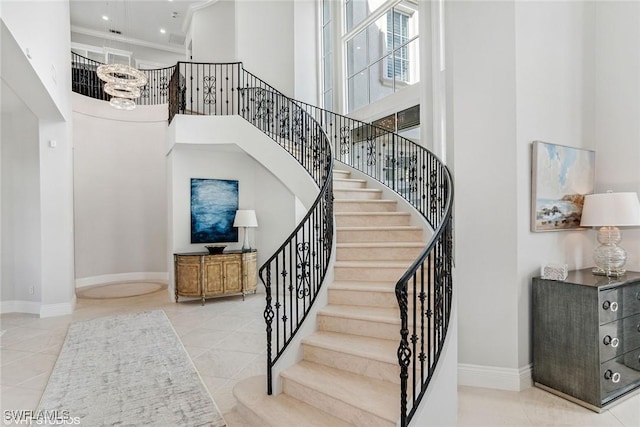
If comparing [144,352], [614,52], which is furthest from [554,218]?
[144,352]

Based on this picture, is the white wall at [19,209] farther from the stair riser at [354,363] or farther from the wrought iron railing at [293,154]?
the stair riser at [354,363]

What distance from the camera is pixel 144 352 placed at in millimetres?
4000

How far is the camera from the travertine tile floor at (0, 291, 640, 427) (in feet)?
9.02

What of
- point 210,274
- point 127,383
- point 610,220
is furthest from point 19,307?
point 610,220

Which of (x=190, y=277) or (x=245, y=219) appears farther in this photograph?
(x=245, y=219)

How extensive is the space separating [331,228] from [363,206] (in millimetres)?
1473

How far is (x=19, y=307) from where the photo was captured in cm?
591

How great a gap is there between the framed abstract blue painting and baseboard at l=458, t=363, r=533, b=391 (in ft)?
17.0

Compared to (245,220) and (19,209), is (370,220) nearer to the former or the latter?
(245,220)

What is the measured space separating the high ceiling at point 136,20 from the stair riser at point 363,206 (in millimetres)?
7074

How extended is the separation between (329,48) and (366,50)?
136 centimetres

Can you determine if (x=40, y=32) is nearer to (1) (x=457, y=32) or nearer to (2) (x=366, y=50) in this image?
(1) (x=457, y=32)

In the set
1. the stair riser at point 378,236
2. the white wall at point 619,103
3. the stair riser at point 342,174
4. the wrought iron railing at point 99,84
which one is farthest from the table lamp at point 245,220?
the white wall at point 619,103

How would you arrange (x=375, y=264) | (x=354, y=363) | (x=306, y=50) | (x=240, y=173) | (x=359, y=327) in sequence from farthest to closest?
(x=306, y=50)
(x=240, y=173)
(x=375, y=264)
(x=359, y=327)
(x=354, y=363)
